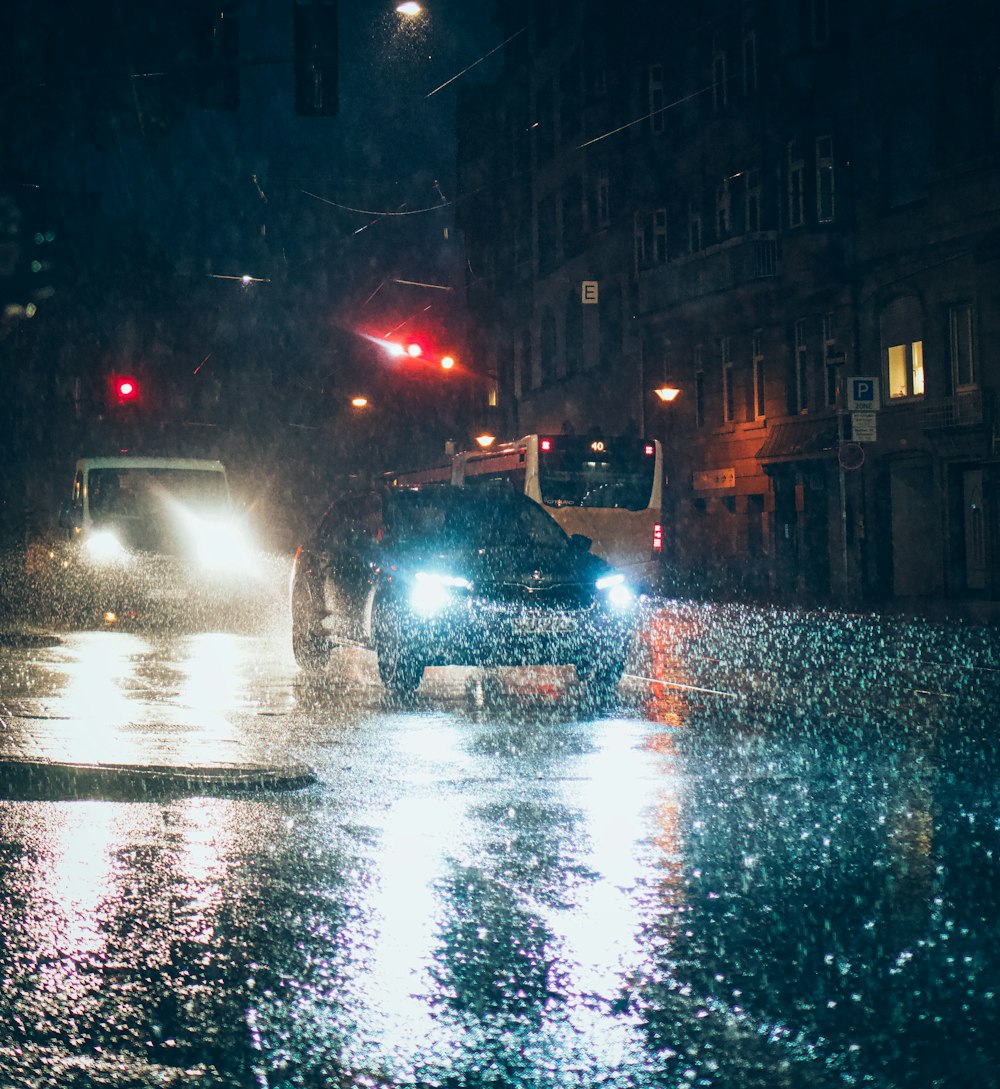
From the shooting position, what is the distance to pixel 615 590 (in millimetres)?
Answer: 14102

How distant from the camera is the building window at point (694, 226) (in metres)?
42.0

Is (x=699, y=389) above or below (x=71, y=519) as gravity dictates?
above

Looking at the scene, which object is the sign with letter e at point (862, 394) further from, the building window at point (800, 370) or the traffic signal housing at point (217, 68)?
the traffic signal housing at point (217, 68)

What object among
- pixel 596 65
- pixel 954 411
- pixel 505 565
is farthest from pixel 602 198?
pixel 505 565

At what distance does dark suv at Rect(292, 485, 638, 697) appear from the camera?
13.5m

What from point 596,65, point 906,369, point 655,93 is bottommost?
point 906,369

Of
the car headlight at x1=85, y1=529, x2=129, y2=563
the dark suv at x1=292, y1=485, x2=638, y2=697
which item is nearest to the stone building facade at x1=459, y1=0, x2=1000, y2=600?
the car headlight at x1=85, y1=529, x2=129, y2=563

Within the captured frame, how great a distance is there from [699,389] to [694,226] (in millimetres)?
4244

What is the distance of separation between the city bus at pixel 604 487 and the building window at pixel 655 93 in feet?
42.2

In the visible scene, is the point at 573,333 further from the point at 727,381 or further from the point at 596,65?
the point at 727,381

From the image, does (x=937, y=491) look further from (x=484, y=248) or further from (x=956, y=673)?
(x=484, y=248)

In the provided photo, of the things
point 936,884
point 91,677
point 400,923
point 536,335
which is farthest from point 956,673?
point 536,335

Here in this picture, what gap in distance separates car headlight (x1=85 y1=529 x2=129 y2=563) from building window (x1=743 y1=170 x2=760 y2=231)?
18120 millimetres

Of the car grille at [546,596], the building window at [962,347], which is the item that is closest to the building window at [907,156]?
the building window at [962,347]
